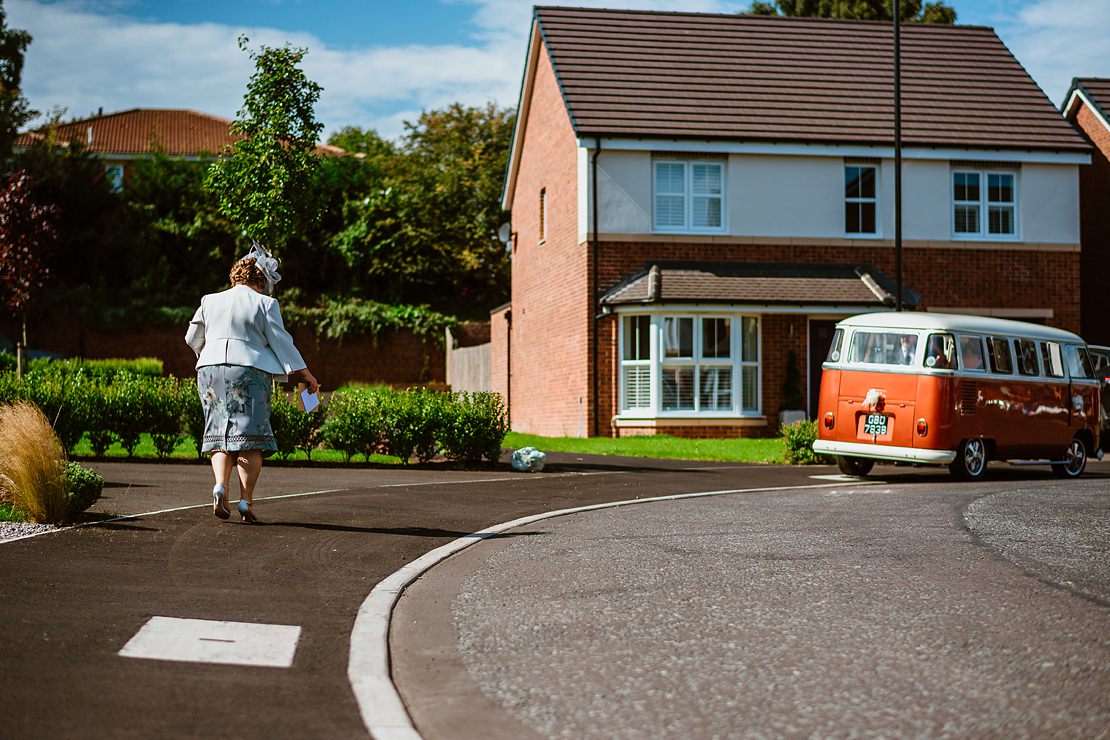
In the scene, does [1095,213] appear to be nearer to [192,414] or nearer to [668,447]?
[668,447]

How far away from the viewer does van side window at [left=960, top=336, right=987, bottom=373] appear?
1623 cm

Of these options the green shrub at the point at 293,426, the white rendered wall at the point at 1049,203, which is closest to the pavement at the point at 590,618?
the green shrub at the point at 293,426

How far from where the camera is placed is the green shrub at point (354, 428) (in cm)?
1609

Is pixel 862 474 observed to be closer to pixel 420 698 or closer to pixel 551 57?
pixel 420 698

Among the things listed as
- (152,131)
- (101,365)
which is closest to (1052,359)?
(101,365)

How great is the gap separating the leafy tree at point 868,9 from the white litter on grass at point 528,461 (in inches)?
1589

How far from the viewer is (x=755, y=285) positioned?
26.2 m

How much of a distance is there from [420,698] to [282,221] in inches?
548

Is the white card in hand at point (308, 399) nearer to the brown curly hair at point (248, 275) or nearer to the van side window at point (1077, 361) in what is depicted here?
the brown curly hair at point (248, 275)

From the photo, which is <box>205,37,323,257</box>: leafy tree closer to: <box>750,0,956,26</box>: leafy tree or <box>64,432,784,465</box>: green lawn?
<box>64,432,784,465</box>: green lawn

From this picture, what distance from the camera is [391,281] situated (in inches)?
1779

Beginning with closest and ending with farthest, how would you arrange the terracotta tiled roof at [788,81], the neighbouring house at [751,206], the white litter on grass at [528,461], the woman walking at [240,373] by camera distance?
the woman walking at [240,373], the white litter on grass at [528,461], the neighbouring house at [751,206], the terracotta tiled roof at [788,81]

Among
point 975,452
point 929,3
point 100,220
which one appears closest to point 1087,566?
point 975,452

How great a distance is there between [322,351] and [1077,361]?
2516cm
